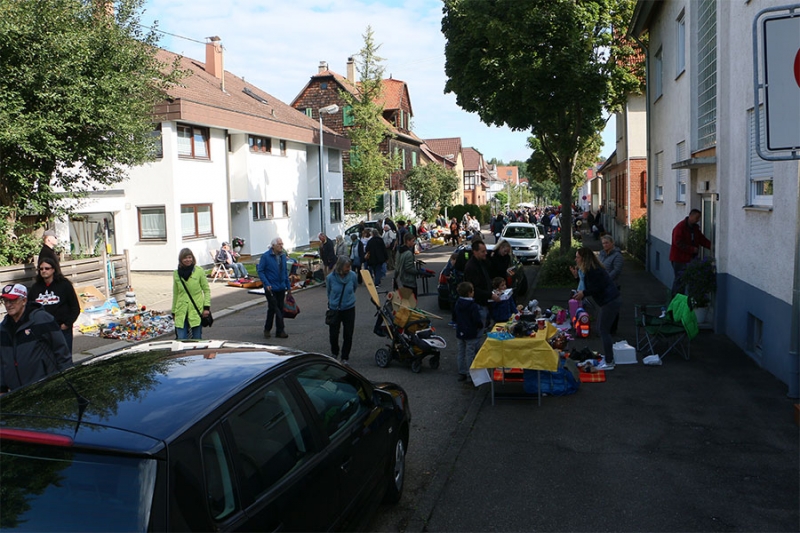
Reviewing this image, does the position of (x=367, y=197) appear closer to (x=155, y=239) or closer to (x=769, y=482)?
(x=155, y=239)

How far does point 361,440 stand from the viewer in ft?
15.2

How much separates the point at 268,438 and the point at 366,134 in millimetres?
40018

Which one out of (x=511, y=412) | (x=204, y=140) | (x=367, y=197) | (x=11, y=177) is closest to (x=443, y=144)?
(x=367, y=197)

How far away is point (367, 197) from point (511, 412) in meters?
35.5

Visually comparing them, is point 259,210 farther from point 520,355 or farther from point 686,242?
point 520,355

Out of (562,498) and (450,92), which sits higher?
(450,92)

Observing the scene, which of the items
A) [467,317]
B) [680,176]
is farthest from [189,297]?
[680,176]

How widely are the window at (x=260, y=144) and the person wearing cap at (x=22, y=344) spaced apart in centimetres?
2366

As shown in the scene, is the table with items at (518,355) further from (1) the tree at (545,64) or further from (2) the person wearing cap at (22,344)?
(1) the tree at (545,64)

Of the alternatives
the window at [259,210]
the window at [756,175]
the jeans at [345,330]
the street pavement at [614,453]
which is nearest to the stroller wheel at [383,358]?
the street pavement at [614,453]

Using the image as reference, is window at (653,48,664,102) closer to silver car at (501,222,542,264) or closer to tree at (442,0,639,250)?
tree at (442,0,639,250)

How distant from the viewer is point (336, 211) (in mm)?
39094

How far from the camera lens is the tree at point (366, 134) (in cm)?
4234

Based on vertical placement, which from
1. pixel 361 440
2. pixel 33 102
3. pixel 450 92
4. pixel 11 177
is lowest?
pixel 361 440
